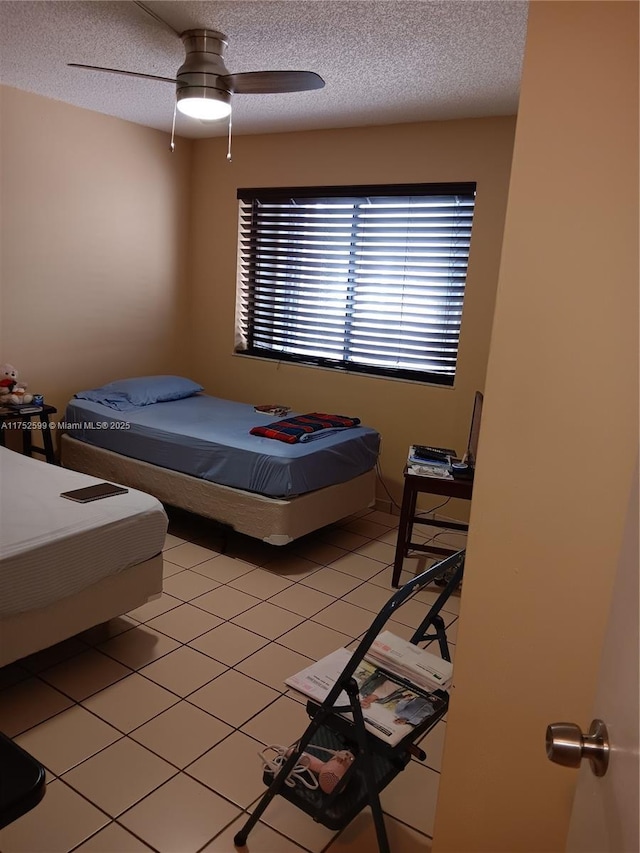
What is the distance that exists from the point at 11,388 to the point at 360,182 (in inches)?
103

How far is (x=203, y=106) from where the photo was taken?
2.86 metres

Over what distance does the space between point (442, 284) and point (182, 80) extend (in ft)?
6.73

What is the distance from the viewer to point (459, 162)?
397 centimetres

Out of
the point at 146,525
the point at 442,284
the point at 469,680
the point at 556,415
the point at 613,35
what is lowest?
the point at 146,525

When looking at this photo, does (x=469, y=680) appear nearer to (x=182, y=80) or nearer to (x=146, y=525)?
(x=146, y=525)

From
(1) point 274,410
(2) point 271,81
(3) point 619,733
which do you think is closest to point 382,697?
(3) point 619,733

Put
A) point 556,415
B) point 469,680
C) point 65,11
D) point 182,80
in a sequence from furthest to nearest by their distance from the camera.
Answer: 1. point 182,80
2. point 65,11
3. point 469,680
4. point 556,415

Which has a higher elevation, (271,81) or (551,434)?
(271,81)

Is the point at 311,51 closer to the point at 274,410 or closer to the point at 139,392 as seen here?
the point at 274,410

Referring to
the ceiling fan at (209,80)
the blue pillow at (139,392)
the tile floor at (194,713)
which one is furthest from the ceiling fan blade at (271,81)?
the tile floor at (194,713)

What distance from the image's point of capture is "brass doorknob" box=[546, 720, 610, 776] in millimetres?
881

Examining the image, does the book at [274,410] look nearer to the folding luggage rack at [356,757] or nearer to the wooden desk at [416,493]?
the wooden desk at [416,493]

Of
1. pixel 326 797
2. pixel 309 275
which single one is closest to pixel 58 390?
pixel 309 275

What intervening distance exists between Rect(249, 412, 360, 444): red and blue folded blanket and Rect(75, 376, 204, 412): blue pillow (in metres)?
0.97
